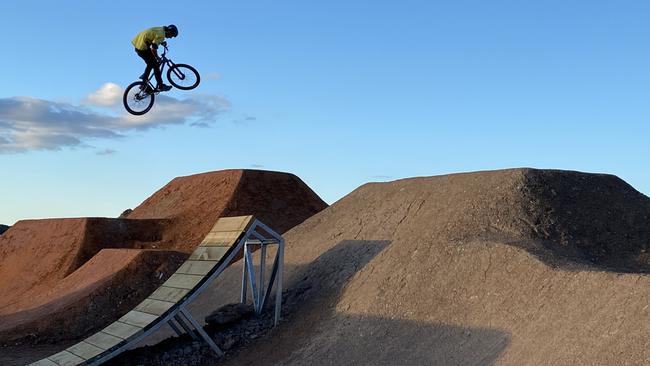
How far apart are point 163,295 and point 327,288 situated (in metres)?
3.54

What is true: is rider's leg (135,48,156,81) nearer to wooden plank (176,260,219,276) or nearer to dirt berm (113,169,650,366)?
wooden plank (176,260,219,276)

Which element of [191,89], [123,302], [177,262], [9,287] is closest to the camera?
[191,89]

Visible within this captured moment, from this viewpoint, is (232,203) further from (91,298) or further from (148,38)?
(148,38)

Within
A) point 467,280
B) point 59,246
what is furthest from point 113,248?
point 467,280

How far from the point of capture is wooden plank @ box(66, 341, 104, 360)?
11.6 m

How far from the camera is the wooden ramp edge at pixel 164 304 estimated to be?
11664 mm

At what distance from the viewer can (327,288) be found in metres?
14.7

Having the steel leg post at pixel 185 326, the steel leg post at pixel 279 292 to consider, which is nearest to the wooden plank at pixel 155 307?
the steel leg post at pixel 185 326

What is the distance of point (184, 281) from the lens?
1308 cm

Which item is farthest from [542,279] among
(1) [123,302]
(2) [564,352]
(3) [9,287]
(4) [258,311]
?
(3) [9,287]

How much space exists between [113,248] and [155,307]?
14.9 meters

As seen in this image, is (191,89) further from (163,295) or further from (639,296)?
(639,296)

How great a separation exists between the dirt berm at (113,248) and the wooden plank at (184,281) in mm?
7382

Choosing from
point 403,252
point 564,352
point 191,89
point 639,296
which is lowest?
point 564,352
